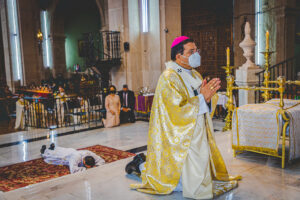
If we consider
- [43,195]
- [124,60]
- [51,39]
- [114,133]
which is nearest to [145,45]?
[124,60]

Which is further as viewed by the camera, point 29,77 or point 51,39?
point 51,39

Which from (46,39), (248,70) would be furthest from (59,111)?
(46,39)

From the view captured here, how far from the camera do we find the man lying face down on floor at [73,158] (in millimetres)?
5527

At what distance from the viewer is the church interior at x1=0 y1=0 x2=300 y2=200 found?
4141 mm

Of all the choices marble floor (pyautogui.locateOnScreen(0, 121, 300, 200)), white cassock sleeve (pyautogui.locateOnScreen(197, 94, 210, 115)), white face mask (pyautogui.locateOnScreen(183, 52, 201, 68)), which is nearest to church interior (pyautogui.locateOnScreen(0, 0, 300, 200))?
marble floor (pyautogui.locateOnScreen(0, 121, 300, 200))

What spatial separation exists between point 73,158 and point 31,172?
2.96 feet

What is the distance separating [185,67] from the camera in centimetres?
344

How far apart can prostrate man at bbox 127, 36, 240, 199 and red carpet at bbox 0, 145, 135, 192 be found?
2.73 metres

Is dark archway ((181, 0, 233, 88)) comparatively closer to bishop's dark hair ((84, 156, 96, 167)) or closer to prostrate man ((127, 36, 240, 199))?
bishop's dark hair ((84, 156, 96, 167))

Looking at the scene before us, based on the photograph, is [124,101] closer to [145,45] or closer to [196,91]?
[145,45]

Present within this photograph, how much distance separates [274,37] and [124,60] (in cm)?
638

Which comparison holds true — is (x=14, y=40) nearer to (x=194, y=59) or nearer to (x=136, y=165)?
(x=136, y=165)

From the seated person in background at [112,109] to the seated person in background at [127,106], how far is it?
48 cm

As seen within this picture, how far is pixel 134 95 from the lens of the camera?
11.4 m
